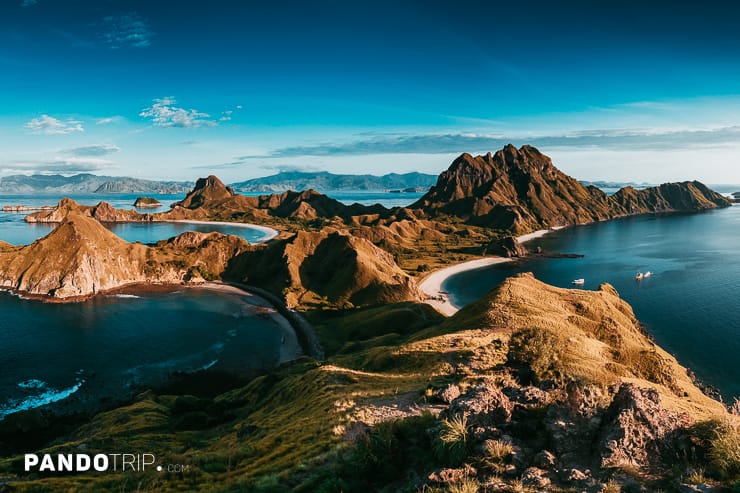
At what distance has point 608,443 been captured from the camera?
16516 millimetres

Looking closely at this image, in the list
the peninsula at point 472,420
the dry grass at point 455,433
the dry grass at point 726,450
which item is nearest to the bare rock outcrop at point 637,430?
the peninsula at point 472,420

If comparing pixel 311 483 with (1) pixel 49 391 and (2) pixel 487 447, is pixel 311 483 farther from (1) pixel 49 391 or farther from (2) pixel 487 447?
(1) pixel 49 391

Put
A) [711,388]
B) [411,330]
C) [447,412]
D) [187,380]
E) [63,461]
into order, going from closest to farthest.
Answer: [447,412] < [63,461] < [711,388] < [187,380] < [411,330]

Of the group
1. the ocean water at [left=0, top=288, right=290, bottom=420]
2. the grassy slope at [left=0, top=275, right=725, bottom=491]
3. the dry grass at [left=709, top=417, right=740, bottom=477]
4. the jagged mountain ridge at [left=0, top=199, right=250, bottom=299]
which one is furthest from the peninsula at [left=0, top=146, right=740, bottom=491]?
the jagged mountain ridge at [left=0, top=199, right=250, bottom=299]

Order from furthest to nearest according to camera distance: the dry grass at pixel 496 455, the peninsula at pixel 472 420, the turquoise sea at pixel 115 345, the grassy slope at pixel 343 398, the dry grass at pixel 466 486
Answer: the turquoise sea at pixel 115 345
the grassy slope at pixel 343 398
the peninsula at pixel 472 420
the dry grass at pixel 496 455
the dry grass at pixel 466 486

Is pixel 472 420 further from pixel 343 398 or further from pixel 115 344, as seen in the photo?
pixel 115 344

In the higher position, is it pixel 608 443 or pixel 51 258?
pixel 608 443

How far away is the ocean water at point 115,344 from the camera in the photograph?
88.3m

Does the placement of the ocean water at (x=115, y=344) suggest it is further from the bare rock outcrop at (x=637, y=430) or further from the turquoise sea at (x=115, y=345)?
the bare rock outcrop at (x=637, y=430)

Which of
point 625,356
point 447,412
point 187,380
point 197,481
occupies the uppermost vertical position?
point 447,412

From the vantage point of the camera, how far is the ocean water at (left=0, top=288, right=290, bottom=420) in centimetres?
8831

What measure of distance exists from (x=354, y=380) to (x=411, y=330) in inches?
2474

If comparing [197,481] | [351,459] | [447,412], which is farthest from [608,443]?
[197,481]

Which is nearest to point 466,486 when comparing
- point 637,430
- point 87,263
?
point 637,430
